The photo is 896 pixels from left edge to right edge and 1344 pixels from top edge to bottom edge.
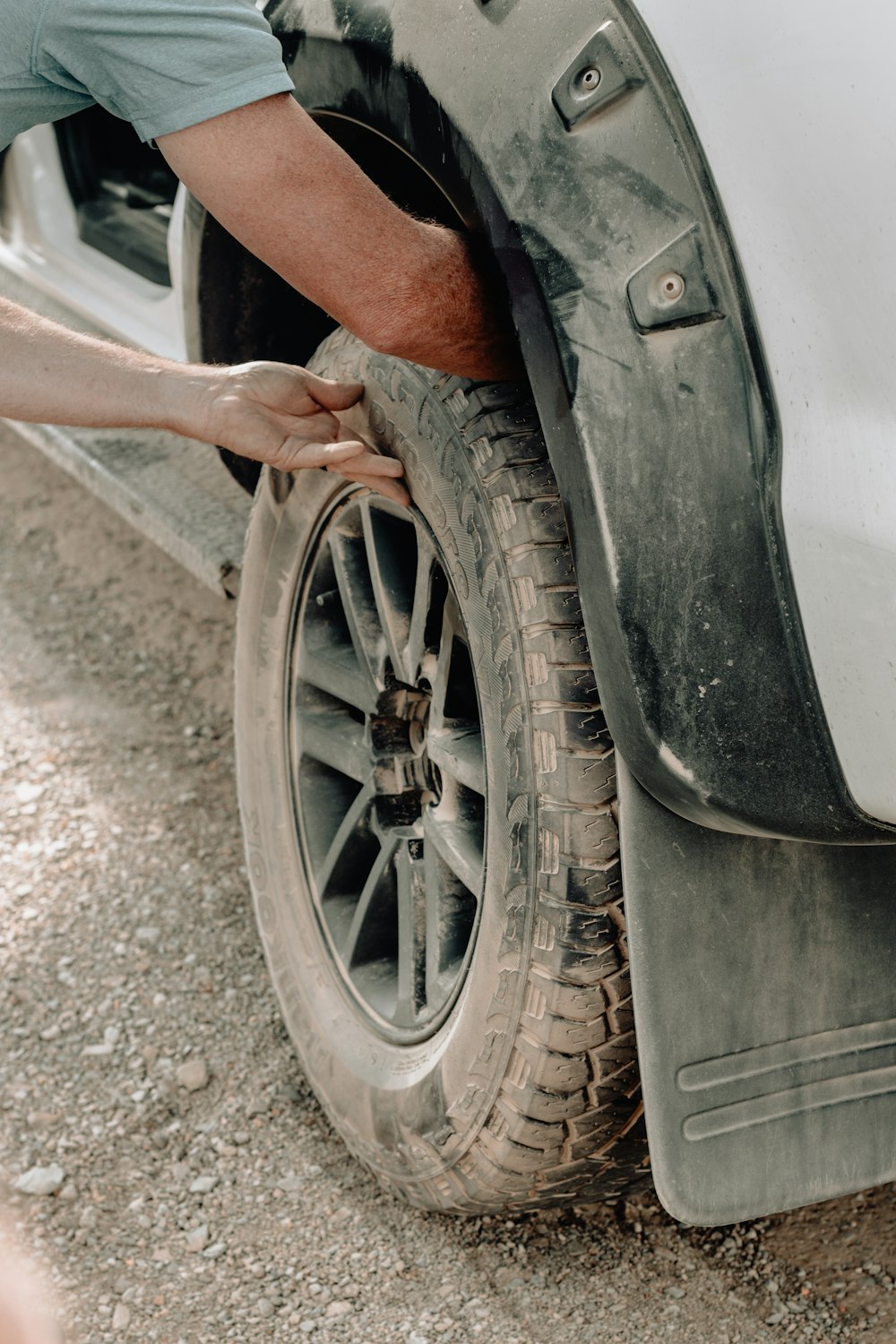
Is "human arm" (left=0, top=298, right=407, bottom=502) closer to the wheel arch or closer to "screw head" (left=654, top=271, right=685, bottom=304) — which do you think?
the wheel arch

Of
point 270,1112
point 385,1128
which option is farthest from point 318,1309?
point 270,1112

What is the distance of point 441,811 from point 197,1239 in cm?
72

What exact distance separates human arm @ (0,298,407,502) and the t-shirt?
0.36 metres

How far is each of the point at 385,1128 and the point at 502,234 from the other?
3.93 feet

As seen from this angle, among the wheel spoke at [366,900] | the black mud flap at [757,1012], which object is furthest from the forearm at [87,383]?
the black mud flap at [757,1012]

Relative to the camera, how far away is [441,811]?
1.88m

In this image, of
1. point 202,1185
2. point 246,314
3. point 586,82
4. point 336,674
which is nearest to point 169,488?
point 246,314

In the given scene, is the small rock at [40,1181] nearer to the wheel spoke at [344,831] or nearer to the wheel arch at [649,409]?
the wheel spoke at [344,831]

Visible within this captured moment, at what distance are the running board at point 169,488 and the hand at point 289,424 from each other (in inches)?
24.8

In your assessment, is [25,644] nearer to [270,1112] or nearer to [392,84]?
[270,1112]

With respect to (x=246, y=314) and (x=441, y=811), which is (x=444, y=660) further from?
(x=246, y=314)

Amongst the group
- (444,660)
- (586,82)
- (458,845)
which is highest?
(586,82)

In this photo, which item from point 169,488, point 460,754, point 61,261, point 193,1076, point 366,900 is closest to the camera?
point 460,754

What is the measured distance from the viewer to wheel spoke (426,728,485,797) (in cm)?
176
